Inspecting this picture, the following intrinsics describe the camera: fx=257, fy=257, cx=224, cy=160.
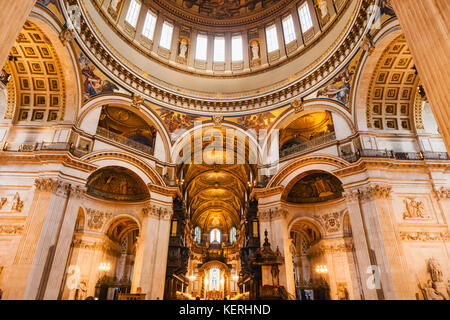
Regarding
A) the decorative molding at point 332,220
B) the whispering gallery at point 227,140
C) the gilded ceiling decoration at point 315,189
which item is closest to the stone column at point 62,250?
the whispering gallery at point 227,140

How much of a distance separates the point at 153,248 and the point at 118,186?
17.2ft

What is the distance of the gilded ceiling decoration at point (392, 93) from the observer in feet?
43.5

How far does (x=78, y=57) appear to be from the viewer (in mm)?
13914

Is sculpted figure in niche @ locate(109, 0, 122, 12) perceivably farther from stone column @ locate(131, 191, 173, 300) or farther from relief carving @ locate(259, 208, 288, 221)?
relief carving @ locate(259, 208, 288, 221)

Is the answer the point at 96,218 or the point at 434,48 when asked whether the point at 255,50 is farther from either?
the point at 434,48

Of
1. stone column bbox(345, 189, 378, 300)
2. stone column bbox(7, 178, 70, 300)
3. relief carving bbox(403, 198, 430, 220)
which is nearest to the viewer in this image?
stone column bbox(7, 178, 70, 300)

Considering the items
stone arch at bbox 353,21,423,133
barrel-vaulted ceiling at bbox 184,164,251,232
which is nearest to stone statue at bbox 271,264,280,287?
stone arch at bbox 353,21,423,133

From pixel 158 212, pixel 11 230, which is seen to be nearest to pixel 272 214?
pixel 158 212

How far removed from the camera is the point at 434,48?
505 centimetres

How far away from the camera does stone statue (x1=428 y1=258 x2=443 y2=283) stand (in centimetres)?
1106

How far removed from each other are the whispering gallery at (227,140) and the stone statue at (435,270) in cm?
5

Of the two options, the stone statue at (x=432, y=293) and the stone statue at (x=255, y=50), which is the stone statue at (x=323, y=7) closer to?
the stone statue at (x=255, y=50)

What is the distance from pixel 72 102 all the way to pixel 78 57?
96.4 inches

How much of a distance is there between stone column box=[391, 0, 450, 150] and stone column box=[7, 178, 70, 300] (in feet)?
46.7
